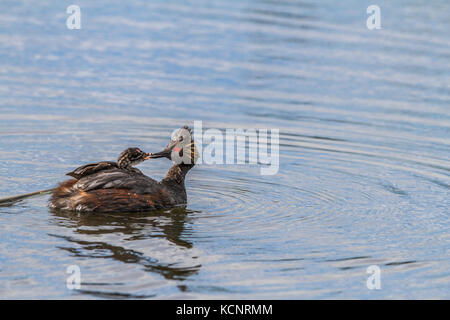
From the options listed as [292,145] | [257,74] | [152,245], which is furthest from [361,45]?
[152,245]

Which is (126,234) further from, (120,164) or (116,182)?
(120,164)

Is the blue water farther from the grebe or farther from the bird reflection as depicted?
the grebe

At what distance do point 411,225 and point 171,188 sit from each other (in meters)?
2.89

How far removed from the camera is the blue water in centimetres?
824

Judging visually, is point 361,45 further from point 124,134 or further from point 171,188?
point 171,188

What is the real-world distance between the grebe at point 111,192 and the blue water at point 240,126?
17cm

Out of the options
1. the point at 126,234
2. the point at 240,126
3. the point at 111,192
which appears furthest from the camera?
the point at 240,126

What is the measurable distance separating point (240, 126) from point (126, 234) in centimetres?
532

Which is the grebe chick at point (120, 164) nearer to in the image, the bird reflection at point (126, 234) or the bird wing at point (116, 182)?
the bird wing at point (116, 182)

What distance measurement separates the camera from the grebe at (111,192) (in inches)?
394

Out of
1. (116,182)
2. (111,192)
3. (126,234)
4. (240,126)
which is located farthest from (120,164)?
(240,126)

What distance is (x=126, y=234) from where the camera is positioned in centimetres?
924

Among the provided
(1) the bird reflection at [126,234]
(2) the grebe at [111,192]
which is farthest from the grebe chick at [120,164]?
(1) the bird reflection at [126,234]

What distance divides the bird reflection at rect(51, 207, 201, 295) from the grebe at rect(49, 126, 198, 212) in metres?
0.10
